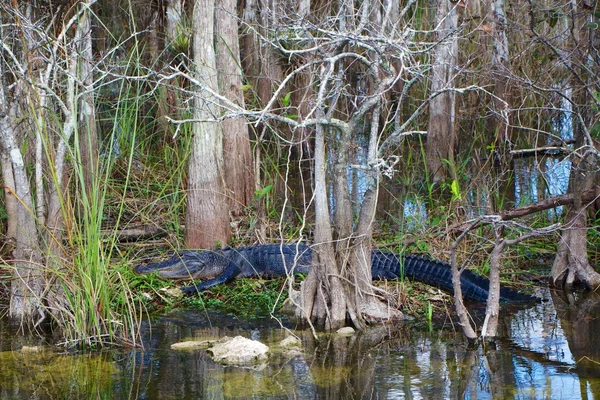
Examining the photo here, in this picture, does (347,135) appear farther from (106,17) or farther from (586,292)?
(106,17)

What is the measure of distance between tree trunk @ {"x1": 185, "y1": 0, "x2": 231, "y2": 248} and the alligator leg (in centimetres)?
41

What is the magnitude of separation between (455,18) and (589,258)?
3.59m

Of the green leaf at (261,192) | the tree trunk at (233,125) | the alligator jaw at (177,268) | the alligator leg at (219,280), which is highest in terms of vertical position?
the tree trunk at (233,125)

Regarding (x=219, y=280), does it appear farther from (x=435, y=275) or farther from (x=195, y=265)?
(x=435, y=275)

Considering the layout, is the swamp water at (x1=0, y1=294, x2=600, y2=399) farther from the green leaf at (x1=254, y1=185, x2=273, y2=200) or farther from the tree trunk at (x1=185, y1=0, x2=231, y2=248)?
the green leaf at (x1=254, y1=185, x2=273, y2=200)

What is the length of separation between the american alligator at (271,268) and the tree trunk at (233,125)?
2.62 feet

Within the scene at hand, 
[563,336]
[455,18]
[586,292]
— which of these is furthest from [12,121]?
[455,18]

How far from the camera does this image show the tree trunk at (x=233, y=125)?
7.34 meters

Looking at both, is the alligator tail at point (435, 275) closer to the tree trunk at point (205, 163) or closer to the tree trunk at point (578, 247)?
the tree trunk at point (578, 247)

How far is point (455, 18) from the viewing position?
909 centimetres

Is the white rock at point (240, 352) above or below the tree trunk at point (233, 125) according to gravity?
below

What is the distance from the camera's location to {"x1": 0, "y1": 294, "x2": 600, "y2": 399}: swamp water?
4.00 m

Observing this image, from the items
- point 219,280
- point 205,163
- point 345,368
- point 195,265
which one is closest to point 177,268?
point 195,265

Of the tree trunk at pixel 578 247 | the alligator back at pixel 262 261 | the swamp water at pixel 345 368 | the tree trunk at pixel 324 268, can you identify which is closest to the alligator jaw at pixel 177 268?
the alligator back at pixel 262 261
